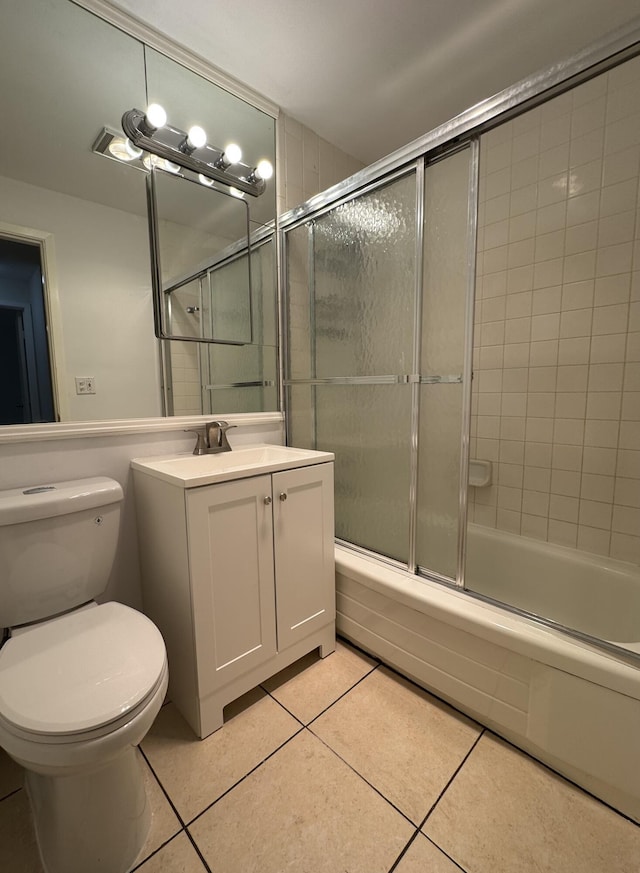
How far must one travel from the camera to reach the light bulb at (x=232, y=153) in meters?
1.63

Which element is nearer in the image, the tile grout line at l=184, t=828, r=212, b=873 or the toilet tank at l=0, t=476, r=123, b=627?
the tile grout line at l=184, t=828, r=212, b=873

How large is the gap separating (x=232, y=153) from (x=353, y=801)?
2399mm

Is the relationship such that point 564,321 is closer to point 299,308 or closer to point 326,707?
point 299,308

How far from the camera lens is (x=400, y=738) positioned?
3.86 ft

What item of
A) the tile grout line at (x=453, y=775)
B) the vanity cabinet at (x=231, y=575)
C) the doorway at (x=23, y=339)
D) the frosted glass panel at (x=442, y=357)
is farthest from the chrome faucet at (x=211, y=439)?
the tile grout line at (x=453, y=775)

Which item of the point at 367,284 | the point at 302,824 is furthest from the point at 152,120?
the point at 302,824

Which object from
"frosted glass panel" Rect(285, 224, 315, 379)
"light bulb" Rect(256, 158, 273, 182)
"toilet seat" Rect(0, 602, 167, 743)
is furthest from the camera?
"frosted glass panel" Rect(285, 224, 315, 379)

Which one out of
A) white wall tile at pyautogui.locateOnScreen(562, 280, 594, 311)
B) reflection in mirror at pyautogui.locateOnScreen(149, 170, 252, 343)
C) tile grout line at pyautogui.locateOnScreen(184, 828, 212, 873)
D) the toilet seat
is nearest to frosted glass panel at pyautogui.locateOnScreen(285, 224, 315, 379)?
reflection in mirror at pyautogui.locateOnScreen(149, 170, 252, 343)

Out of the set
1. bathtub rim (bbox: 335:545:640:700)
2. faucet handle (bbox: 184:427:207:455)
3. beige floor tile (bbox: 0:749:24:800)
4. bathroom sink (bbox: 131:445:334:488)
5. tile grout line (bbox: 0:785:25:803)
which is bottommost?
beige floor tile (bbox: 0:749:24:800)

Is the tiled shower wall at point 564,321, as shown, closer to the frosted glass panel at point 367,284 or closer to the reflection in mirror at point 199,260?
the frosted glass panel at point 367,284

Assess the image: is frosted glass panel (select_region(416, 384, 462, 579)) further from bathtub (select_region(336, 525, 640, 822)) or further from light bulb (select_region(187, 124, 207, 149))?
light bulb (select_region(187, 124, 207, 149))

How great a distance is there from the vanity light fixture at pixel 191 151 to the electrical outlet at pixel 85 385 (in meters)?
0.83

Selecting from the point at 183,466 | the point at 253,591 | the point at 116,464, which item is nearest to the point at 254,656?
the point at 253,591

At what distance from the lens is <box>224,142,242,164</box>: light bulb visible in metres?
1.63
